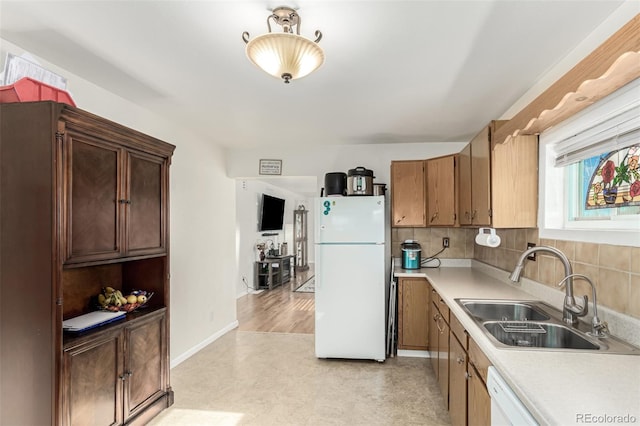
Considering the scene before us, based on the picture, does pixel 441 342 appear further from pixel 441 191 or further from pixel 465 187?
pixel 441 191

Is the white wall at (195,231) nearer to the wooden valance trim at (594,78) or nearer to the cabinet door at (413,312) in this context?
the cabinet door at (413,312)

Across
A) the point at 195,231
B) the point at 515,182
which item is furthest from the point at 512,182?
the point at 195,231

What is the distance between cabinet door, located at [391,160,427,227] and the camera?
3.68 metres

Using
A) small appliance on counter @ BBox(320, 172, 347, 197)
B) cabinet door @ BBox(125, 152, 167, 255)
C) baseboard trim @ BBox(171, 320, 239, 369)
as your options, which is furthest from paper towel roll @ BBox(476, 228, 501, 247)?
baseboard trim @ BBox(171, 320, 239, 369)

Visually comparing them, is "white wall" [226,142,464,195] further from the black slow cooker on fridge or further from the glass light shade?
the glass light shade

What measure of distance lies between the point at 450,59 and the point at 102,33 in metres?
1.90

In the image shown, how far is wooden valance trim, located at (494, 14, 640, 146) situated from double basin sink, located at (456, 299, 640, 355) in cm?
103

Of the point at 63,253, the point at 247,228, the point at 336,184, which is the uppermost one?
the point at 336,184

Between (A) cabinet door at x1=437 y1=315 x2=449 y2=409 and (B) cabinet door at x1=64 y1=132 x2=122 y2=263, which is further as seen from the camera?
(A) cabinet door at x1=437 y1=315 x2=449 y2=409

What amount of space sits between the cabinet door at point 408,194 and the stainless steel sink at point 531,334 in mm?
1941

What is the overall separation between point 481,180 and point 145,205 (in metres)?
2.35

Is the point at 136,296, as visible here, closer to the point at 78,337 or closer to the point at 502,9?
the point at 78,337

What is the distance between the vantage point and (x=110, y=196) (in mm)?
1943

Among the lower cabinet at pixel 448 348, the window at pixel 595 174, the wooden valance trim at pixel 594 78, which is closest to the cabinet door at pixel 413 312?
the lower cabinet at pixel 448 348
